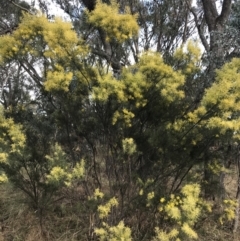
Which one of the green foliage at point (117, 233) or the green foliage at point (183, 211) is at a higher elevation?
the green foliage at point (183, 211)

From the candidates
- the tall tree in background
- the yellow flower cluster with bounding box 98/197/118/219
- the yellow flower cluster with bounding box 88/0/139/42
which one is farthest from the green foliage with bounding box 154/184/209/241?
the yellow flower cluster with bounding box 88/0/139/42

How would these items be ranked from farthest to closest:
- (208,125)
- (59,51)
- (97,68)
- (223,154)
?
(223,154) < (97,68) < (59,51) < (208,125)

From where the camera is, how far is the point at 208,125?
3279mm

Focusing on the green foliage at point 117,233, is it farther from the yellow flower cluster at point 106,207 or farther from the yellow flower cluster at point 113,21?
the yellow flower cluster at point 113,21

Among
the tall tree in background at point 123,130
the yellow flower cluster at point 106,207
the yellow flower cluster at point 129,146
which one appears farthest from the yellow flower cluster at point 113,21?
the yellow flower cluster at point 106,207

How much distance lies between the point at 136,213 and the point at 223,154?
1.35 meters

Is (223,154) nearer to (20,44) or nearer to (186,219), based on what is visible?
(186,219)

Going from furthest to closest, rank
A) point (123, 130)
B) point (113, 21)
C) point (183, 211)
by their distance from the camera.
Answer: point (123, 130) < point (113, 21) < point (183, 211)

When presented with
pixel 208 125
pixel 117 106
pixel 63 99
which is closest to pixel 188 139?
pixel 208 125

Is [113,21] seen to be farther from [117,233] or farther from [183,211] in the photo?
[117,233]

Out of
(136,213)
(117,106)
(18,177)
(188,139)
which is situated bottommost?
(136,213)

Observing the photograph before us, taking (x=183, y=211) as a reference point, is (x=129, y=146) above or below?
above

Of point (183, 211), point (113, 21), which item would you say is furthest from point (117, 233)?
point (113, 21)

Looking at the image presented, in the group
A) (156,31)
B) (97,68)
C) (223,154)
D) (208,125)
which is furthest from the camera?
(156,31)
